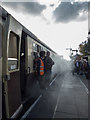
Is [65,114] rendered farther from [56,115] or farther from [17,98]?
[17,98]

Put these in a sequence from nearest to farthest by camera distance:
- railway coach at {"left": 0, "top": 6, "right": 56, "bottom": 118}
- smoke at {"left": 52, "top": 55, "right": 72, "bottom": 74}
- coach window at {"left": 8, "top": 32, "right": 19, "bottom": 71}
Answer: railway coach at {"left": 0, "top": 6, "right": 56, "bottom": 118} → coach window at {"left": 8, "top": 32, "right": 19, "bottom": 71} → smoke at {"left": 52, "top": 55, "right": 72, "bottom": 74}

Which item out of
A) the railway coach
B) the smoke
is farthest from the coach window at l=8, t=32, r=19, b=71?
the smoke

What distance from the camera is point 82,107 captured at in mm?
4336

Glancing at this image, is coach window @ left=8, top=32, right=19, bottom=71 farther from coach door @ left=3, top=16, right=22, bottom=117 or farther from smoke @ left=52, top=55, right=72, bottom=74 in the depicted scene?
smoke @ left=52, top=55, right=72, bottom=74

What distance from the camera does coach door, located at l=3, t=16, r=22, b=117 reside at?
281 centimetres

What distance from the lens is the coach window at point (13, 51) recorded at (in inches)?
122

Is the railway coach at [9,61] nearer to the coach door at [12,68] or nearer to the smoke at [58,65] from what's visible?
the coach door at [12,68]

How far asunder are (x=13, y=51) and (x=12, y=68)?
490 mm

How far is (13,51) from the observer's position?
3338 mm

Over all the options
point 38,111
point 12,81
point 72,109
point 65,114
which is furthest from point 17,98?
point 72,109

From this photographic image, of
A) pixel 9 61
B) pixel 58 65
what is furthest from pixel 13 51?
pixel 58 65

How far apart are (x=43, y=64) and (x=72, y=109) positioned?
2.29 m

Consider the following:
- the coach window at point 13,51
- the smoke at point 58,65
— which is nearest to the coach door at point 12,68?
the coach window at point 13,51

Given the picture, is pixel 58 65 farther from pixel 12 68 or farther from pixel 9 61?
pixel 9 61
